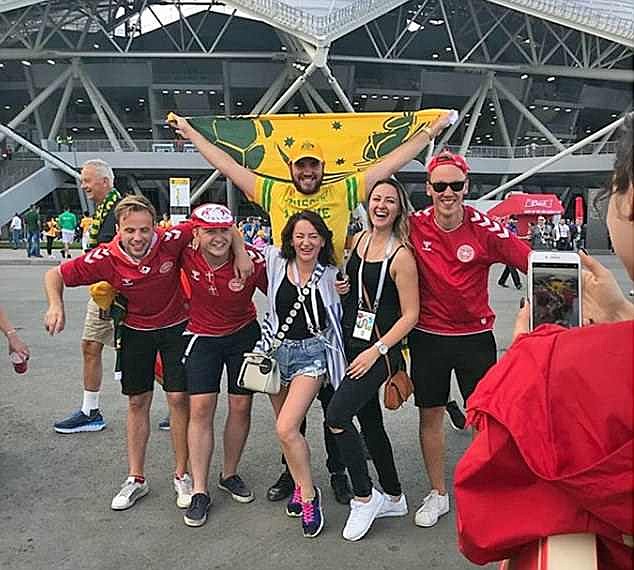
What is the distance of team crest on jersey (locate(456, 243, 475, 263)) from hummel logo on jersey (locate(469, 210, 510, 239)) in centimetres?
15

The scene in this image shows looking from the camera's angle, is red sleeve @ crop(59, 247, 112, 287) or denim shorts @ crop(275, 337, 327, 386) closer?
denim shorts @ crop(275, 337, 327, 386)

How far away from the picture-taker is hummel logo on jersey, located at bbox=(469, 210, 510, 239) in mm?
3672

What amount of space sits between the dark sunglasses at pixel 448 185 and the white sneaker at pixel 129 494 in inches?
98.8

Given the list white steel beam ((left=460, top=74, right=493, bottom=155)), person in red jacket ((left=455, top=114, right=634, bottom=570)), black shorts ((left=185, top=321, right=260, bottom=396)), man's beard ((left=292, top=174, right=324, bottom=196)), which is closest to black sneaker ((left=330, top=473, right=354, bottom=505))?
black shorts ((left=185, top=321, right=260, bottom=396))

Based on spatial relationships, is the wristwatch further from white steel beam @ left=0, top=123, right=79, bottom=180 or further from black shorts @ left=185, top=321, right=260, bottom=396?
white steel beam @ left=0, top=123, right=79, bottom=180

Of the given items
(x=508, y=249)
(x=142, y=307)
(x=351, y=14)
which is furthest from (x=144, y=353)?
(x=351, y=14)

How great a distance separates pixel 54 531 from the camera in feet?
12.3

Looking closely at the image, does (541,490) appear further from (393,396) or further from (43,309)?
(43,309)

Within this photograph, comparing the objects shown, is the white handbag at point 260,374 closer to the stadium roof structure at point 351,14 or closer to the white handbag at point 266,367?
the white handbag at point 266,367

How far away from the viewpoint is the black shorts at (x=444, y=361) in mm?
3750

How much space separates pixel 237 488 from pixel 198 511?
391mm

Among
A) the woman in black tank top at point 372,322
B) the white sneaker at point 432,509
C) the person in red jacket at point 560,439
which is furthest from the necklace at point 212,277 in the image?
the person in red jacket at point 560,439

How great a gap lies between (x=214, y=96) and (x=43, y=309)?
3772cm

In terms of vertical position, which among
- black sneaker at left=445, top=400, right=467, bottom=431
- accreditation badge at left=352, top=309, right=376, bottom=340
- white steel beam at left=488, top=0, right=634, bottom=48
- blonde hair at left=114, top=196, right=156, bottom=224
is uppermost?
white steel beam at left=488, top=0, right=634, bottom=48
